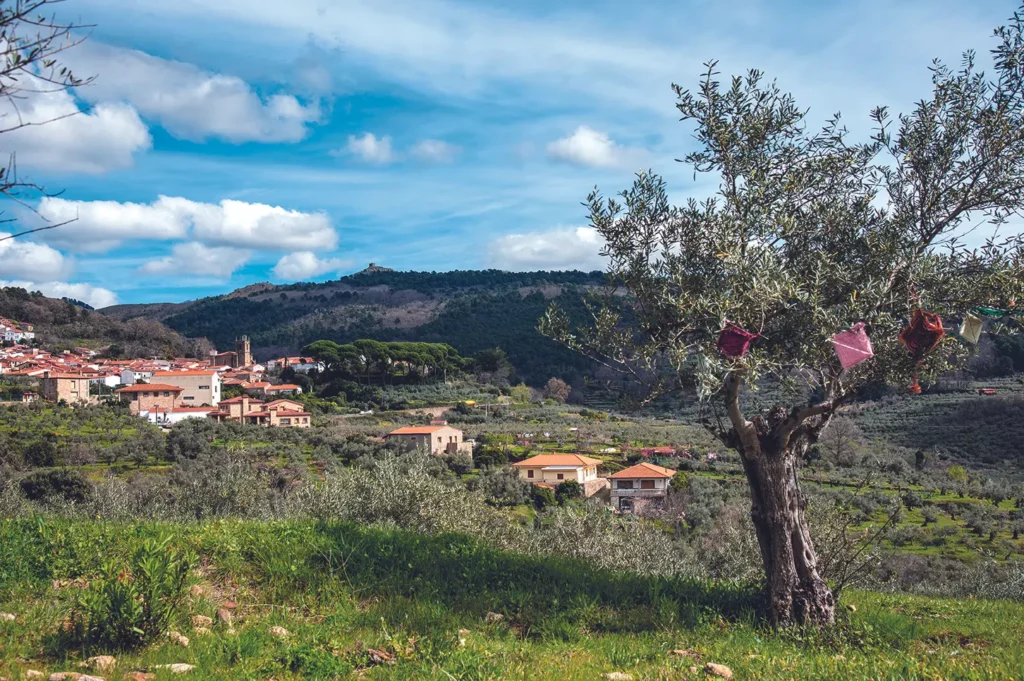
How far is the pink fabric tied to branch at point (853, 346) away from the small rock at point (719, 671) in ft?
9.24

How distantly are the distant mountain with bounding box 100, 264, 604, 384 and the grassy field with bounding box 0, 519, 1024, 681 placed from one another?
8893 cm

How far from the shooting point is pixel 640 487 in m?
40.4

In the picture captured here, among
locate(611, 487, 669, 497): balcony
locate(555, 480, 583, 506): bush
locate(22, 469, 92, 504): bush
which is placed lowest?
locate(611, 487, 669, 497): balcony

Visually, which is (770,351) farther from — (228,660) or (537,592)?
(228,660)

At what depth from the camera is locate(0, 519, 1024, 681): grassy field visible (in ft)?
16.8

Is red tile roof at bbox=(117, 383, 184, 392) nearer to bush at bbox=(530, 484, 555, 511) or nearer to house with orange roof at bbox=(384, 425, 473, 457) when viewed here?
house with orange roof at bbox=(384, 425, 473, 457)

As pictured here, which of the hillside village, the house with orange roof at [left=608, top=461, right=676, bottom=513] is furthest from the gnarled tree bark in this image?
the hillside village

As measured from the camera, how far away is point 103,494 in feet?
65.7

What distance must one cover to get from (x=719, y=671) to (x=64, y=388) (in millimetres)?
70926

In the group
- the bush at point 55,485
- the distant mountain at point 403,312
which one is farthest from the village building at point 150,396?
the distant mountain at point 403,312

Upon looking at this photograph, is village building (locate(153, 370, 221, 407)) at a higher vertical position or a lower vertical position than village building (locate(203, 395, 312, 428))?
higher

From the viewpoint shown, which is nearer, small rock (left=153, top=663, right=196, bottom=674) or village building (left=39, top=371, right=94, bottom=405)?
small rock (left=153, top=663, right=196, bottom=674)

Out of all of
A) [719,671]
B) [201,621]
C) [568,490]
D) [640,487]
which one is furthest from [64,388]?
[719,671]

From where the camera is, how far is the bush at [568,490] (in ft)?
126
